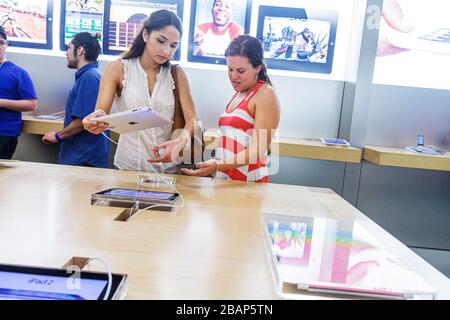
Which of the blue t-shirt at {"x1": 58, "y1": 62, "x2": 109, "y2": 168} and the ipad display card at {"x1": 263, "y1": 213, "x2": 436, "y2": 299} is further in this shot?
the blue t-shirt at {"x1": 58, "y1": 62, "x2": 109, "y2": 168}

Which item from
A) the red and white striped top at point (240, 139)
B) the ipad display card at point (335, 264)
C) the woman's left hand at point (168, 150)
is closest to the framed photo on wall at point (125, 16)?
the red and white striped top at point (240, 139)

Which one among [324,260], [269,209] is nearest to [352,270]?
[324,260]

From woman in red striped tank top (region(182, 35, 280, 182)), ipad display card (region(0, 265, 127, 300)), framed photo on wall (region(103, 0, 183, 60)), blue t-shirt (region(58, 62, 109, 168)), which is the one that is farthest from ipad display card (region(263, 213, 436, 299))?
framed photo on wall (region(103, 0, 183, 60))

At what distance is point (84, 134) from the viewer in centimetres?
236

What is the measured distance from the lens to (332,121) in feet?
10.5

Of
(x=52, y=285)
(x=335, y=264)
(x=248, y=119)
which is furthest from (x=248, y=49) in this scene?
(x=52, y=285)

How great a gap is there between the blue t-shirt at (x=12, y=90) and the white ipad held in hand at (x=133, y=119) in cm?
171

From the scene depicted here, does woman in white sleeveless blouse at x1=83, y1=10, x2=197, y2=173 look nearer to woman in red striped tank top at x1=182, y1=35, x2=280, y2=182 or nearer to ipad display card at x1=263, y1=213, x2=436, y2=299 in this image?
woman in red striped tank top at x1=182, y1=35, x2=280, y2=182

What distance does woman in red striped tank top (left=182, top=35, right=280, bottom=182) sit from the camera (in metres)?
1.63

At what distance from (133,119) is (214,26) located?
2157 mm

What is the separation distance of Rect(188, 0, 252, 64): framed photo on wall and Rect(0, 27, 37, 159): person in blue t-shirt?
52.6 inches

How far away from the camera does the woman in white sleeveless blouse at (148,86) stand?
5.32ft
